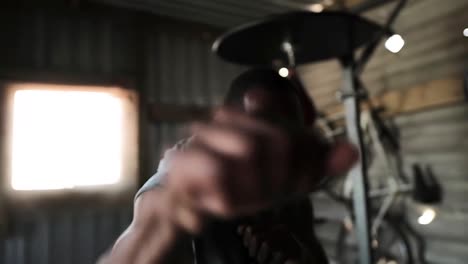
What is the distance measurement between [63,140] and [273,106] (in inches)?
81.3

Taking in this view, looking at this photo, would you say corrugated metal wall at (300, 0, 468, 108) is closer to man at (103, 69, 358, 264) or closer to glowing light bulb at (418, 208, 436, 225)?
glowing light bulb at (418, 208, 436, 225)

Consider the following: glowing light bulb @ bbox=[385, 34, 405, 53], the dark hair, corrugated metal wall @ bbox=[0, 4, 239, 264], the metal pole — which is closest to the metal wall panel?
glowing light bulb @ bbox=[385, 34, 405, 53]

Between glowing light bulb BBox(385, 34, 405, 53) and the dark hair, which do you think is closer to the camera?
the dark hair

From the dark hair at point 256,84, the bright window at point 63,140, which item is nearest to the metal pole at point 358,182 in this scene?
the dark hair at point 256,84

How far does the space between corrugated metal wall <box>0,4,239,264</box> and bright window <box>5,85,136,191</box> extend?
0.12 metres

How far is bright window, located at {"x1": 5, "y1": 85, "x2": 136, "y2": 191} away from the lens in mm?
2035

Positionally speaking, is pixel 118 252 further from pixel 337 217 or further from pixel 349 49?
pixel 337 217

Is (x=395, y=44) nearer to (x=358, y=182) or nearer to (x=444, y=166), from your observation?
(x=444, y=166)

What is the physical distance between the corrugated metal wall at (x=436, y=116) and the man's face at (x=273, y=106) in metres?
1.85

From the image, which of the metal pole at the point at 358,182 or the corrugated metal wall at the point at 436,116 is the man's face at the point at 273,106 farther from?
the corrugated metal wall at the point at 436,116

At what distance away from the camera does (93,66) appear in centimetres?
231

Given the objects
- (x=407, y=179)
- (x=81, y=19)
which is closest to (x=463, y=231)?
(x=407, y=179)

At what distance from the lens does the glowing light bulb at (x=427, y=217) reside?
1955mm

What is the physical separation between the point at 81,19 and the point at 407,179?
80.7 inches
